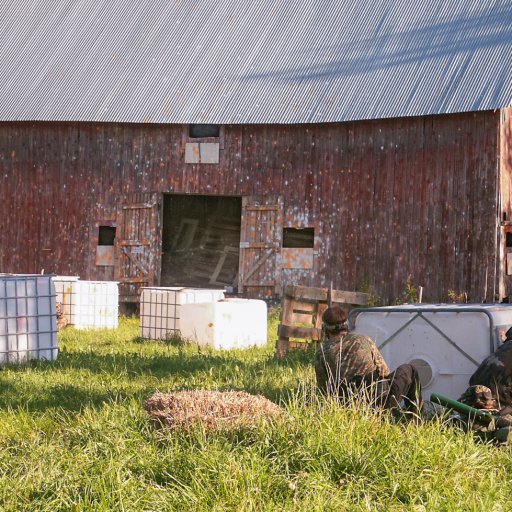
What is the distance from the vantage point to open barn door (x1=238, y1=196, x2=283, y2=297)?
2161 cm

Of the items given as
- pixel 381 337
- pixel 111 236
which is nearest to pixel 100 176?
pixel 111 236

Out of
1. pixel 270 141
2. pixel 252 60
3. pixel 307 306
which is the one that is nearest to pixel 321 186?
pixel 270 141

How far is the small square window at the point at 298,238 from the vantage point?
21641 millimetres

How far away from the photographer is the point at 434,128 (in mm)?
20031

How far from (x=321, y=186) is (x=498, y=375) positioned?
1363 cm

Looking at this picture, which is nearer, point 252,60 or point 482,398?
point 482,398

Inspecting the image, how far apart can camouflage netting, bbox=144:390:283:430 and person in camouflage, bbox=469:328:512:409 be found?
1.62 m

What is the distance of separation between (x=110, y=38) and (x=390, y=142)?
800 cm

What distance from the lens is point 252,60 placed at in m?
23.0

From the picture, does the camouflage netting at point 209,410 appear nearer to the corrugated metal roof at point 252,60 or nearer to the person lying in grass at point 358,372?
the person lying in grass at point 358,372

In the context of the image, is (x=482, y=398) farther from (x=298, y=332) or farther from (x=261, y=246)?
(x=261, y=246)

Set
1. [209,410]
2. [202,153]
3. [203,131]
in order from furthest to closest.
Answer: [203,131]
[202,153]
[209,410]

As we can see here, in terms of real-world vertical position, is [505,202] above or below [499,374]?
above

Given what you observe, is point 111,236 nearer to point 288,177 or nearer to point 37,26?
point 288,177
